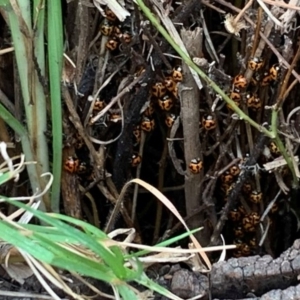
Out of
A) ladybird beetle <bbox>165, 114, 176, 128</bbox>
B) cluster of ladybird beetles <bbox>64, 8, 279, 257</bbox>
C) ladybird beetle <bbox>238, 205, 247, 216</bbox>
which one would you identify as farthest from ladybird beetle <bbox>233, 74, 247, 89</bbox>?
ladybird beetle <bbox>238, 205, 247, 216</bbox>

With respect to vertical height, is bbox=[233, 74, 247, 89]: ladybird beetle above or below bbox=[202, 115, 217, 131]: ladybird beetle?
above

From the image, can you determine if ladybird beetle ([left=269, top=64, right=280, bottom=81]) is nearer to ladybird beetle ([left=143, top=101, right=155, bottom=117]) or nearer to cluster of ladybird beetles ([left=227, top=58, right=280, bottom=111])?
cluster of ladybird beetles ([left=227, top=58, right=280, bottom=111])

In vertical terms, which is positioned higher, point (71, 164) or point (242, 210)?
point (71, 164)

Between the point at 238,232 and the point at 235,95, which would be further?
the point at 238,232

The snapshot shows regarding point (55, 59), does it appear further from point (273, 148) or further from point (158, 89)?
point (273, 148)

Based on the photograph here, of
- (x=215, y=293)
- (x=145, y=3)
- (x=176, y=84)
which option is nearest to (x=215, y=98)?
(x=176, y=84)

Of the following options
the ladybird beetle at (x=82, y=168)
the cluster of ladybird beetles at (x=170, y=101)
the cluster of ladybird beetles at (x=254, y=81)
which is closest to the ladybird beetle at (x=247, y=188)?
the cluster of ladybird beetles at (x=170, y=101)

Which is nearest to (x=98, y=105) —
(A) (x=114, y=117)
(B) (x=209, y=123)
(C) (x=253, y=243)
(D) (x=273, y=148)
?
(A) (x=114, y=117)

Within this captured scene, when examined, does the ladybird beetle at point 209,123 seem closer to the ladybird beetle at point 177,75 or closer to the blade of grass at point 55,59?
the ladybird beetle at point 177,75
